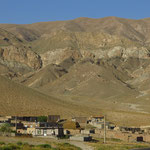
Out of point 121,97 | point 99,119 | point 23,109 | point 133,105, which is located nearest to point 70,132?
point 99,119

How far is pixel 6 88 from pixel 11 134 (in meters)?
68.1

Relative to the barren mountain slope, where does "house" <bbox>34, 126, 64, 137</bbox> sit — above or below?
below

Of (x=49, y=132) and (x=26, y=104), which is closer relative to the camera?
(x=49, y=132)

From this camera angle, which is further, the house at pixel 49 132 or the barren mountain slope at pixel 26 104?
the barren mountain slope at pixel 26 104

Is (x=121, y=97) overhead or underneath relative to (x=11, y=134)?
overhead

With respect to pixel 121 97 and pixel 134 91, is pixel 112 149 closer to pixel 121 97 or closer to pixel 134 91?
pixel 121 97

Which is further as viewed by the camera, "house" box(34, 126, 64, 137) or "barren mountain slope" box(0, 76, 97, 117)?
"barren mountain slope" box(0, 76, 97, 117)

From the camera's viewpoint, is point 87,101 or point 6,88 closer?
point 6,88

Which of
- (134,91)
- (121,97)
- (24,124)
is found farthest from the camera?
(134,91)

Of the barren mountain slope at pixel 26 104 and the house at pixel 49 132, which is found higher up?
the barren mountain slope at pixel 26 104

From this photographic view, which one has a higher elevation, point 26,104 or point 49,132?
point 26,104

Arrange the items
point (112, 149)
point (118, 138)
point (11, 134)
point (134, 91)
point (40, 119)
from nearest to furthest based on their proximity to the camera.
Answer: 1. point (112, 149)
2. point (11, 134)
3. point (118, 138)
4. point (40, 119)
5. point (134, 91)

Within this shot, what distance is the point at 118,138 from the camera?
65.4 metres

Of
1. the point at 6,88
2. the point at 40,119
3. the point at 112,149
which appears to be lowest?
the point at 112,149
